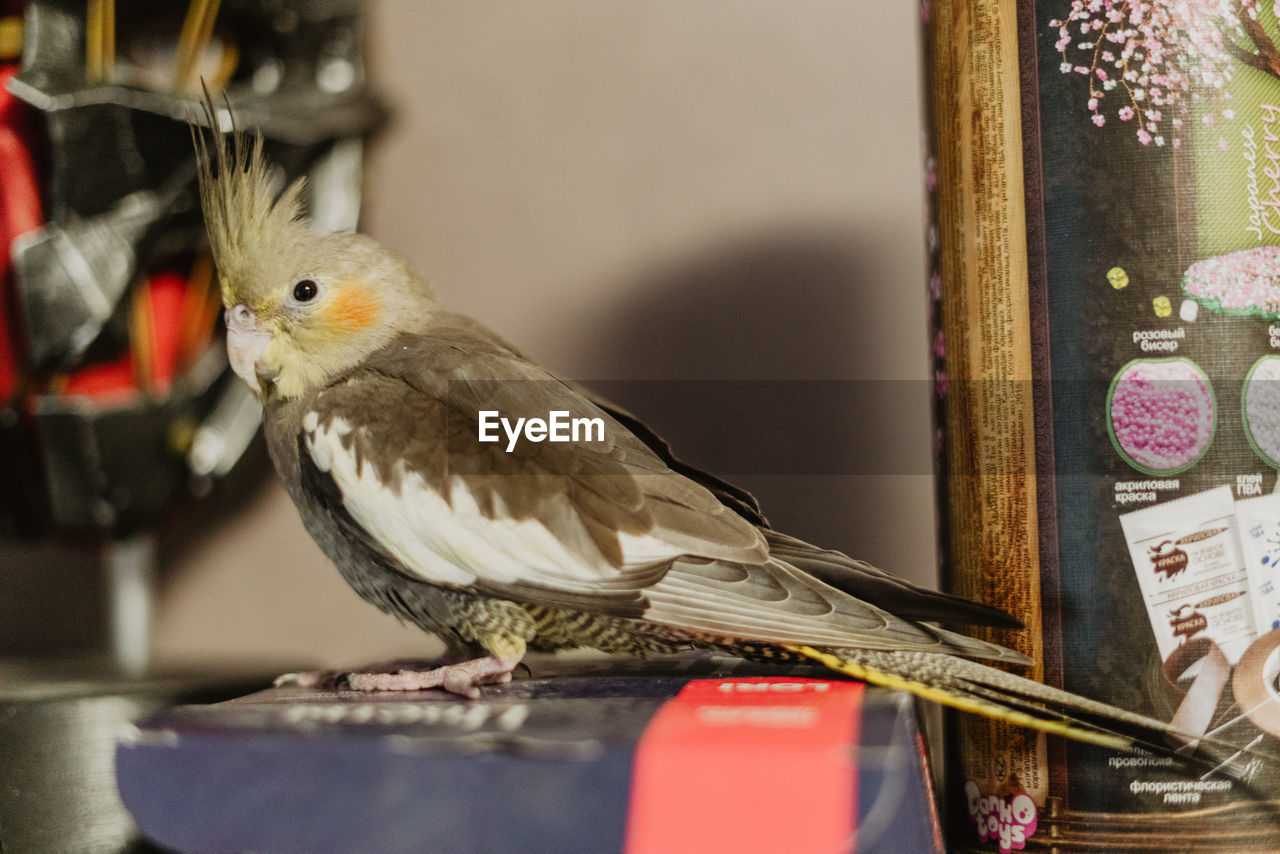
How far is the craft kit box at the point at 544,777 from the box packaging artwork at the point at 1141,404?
137 mm

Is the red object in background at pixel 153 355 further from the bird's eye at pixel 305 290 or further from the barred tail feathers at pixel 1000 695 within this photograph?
the barred tail feathers at pixel 1000 695

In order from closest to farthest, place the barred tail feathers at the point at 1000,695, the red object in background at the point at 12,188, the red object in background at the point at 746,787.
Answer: the red object in background at the point at 746,787 < the barred tail feathers at the point at 1000,695 < the red object in background at the point at 12,188

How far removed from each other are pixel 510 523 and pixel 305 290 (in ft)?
0.66

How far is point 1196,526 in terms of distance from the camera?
0.48 m

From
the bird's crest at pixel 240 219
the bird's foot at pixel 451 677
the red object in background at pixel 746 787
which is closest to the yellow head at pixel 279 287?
the bird's crest at pixel 240 219

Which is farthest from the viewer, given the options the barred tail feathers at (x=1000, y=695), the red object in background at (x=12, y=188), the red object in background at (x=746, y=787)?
the red object in background at (x=12, y=188)

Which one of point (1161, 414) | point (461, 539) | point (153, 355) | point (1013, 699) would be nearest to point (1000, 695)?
point (1013, 699)

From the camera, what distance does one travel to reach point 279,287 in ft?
1.80

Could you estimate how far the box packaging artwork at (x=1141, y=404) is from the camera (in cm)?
48

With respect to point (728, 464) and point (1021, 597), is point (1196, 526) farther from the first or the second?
point (728, 464)

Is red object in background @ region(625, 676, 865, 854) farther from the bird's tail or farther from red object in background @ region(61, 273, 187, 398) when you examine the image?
red object in background @ region(61, 273, 187, 398)

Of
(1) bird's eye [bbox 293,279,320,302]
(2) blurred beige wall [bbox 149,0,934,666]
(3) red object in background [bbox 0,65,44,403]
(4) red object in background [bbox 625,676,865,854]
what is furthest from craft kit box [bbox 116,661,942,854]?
(3) red object in background [bbox 0,65,44,403]

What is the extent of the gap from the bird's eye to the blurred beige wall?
286mm

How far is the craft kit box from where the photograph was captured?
0.36 m
